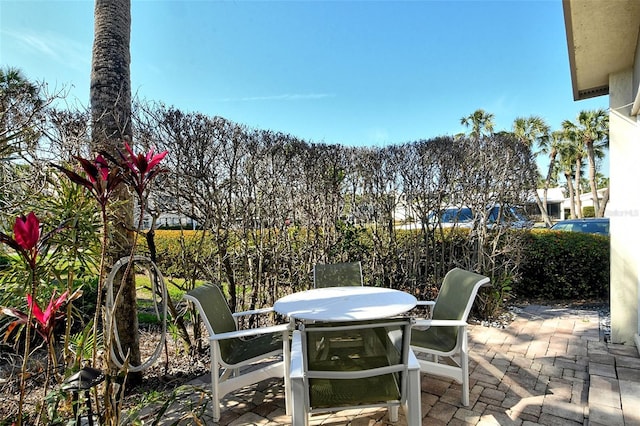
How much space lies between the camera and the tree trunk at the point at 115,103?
9.64ft

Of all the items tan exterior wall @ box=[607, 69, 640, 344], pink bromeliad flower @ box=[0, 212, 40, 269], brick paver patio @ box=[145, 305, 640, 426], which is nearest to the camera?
pink bromeliad flower @ box=[0, 212, 40, 269]

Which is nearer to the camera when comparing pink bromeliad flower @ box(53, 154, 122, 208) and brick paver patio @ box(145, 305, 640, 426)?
pink bromeliad flower @ box(53, 154, 122, 208)

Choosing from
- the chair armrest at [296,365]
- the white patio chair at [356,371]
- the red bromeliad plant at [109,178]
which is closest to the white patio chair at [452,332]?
the white patio chair at [356,371]

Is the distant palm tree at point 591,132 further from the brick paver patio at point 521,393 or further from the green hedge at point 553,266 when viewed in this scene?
the brick paver patio at point 521,393

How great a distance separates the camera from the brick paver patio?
7.72ft

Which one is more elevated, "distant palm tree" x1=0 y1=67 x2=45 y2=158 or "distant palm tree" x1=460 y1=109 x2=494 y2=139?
"distant palm tree" x1=460 y1=109 x2=494 y2=139

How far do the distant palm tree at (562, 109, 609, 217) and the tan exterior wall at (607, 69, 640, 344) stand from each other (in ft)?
60.1

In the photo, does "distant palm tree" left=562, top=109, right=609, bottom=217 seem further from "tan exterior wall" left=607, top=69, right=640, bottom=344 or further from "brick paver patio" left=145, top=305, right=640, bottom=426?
"brick paver patio" left=145, top=305, right=640, bottom=426

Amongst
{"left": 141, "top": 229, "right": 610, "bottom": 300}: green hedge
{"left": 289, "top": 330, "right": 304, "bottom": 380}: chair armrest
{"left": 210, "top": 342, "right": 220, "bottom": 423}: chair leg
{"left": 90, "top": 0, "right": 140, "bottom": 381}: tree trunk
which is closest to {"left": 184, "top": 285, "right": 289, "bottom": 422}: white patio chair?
{"left": 210, "top": 342, "right": 220, "bottom": 423}: chair leg

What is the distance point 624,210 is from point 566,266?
2224 millimetres

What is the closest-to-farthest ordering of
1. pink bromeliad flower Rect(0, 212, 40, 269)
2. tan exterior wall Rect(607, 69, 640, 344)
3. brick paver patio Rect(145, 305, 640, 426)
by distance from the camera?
pink bromeliad flower Rect(0, 212, 40, 269)
brick paver patio Rect(145, 305, 640, 426)
tan exterior wall Rect(607, 69, 640, 344)

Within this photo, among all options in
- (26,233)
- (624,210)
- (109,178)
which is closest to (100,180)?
(109,178)

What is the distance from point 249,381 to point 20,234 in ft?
6.07

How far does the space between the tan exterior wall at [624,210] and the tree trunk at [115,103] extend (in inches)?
197
